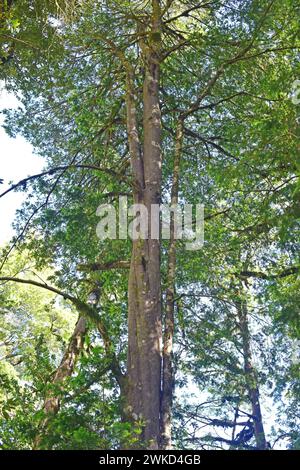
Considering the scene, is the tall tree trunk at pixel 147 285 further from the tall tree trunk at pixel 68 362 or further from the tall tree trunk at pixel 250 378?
the tall tree trunk at pixel 250 378

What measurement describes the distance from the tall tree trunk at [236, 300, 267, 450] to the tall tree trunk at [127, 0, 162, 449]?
5402 mm

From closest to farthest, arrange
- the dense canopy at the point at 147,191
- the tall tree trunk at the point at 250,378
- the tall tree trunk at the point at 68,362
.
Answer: the dense canopy at the point at 147,191 < the tall tree trunk at the point at 68,362 < the tall tree trunk at the point at 250,378

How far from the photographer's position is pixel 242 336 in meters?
15.0

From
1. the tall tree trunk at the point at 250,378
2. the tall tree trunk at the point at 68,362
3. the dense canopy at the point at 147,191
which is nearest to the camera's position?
the dense canopy at the point at 147,191

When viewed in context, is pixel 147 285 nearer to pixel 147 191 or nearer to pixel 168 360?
pixel 168 360

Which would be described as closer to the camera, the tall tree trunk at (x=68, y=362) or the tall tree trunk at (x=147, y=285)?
the tall tree trunk at (x=147, y=285)

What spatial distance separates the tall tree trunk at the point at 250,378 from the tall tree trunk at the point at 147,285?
5402mm

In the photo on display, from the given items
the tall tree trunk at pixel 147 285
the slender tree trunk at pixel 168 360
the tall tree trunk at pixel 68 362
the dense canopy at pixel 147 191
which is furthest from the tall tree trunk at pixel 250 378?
the tall tree trunk at pixel 147 285

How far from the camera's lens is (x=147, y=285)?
7.93 metres

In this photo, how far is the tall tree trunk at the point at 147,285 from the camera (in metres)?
7.05

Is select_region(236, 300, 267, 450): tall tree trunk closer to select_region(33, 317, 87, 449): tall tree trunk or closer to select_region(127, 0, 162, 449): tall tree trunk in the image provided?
select_region(33, 317, 87, 449): tall tree trunk

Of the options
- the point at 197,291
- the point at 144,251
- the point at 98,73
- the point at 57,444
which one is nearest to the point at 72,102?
the point at 98,73

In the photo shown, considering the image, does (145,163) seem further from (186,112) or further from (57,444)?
(57,444)

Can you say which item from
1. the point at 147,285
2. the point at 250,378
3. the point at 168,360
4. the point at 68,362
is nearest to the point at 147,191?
the point at 147,285
